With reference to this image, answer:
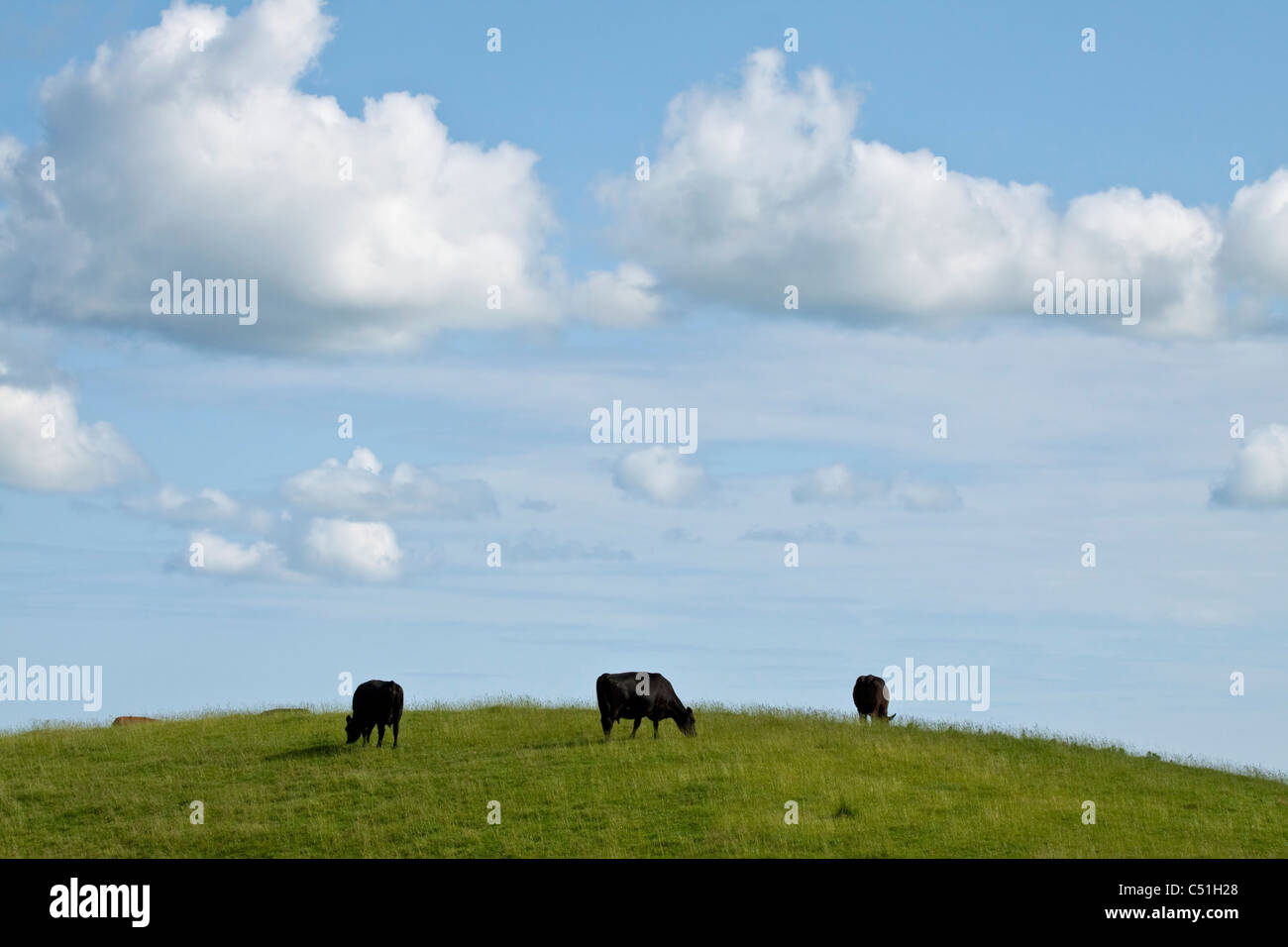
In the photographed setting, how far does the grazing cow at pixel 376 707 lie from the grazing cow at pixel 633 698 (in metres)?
5.63

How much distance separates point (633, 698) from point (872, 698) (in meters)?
9.50

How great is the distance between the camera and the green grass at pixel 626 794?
26.3 m

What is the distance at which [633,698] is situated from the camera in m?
35.5

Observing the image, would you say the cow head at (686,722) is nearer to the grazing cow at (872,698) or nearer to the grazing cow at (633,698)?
the grazing cow at (633,698)

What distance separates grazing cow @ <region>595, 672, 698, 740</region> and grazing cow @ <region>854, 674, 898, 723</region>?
309 inches

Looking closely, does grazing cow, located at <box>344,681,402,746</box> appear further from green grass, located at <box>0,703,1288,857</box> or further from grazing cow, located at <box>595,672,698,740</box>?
grazing cow, located at <box>595,672,698,740</box>

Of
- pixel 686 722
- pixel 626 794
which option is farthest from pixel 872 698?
pixel 626 794

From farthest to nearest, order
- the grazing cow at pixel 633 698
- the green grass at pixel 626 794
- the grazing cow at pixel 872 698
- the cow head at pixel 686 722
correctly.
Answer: the grazing cow at pixel 872 698 < the cow head at pixel 686 722 < the grazing cow at pixel 633 698 < the green grass at pixel 626 794

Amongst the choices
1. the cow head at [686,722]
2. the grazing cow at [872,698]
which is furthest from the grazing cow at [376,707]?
the grazing cow at [872,698]

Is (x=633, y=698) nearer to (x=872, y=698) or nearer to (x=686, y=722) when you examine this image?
(x=686, y=722)

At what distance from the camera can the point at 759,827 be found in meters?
26.6
